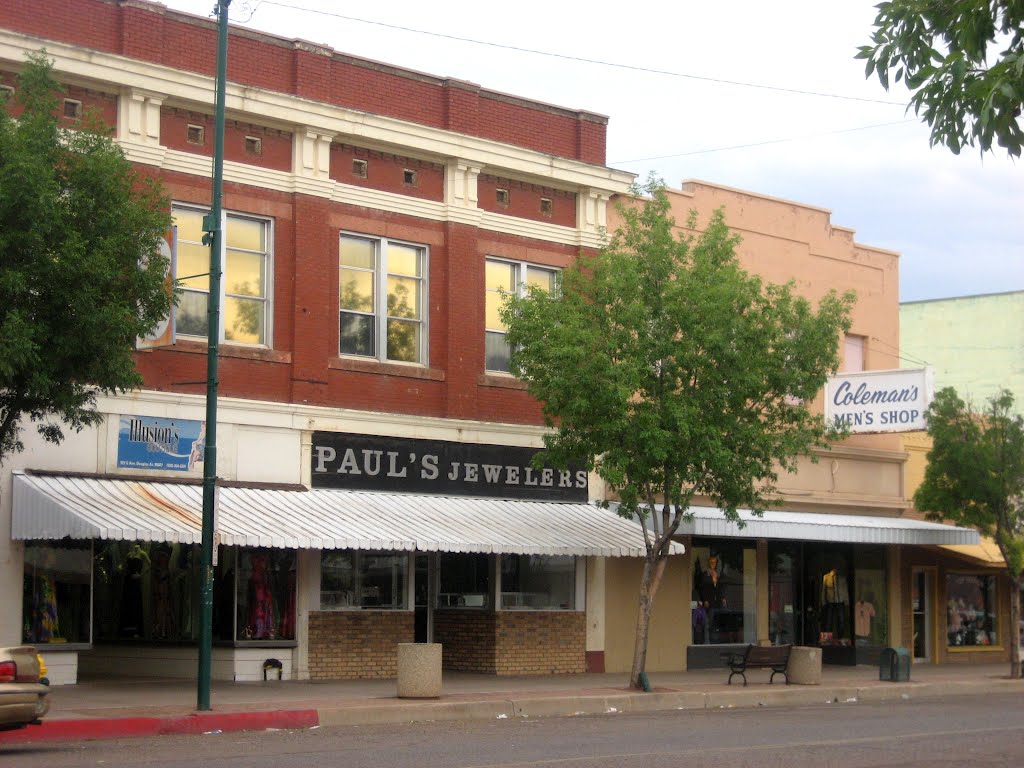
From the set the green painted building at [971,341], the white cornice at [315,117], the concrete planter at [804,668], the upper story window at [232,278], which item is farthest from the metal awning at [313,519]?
the green painted building at [971,341]

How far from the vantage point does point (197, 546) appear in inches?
933

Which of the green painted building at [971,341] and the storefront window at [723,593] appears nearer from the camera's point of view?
the storefront window at [723,593]

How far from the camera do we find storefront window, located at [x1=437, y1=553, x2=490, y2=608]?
26.2 m

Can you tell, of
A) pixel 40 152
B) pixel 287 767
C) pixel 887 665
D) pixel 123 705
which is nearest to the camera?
pixel 287 767

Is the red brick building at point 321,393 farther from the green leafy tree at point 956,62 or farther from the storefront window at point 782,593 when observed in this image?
the green leafy tree at point 956,62

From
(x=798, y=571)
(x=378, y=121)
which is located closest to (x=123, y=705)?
(x=378, y=121)

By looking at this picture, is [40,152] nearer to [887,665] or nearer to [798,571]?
[887,665]

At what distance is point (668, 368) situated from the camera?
23.0 m

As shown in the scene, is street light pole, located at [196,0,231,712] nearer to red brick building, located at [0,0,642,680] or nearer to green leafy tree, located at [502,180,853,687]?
red brick building, located at [0,0,642,680]

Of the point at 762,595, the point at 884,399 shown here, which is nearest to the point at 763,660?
the point at 762,595

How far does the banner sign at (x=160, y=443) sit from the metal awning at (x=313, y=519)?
35 cm

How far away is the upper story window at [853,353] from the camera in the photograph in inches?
1302

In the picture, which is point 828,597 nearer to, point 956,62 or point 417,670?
point 417,670

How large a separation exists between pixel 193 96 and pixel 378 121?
3.44 meters
